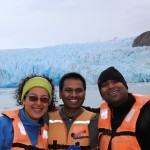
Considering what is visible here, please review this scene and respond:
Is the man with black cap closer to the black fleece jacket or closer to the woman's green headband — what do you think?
the black fleece jacket

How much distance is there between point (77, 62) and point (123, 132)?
1174 cm

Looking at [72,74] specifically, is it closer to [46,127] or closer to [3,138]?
[46,127]

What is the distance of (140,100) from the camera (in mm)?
2445

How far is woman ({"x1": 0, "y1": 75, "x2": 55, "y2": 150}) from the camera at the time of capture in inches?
85.7

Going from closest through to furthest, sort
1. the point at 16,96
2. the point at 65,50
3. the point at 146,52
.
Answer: the point at 16,96 → the point at 146,52 → the point at 65,50

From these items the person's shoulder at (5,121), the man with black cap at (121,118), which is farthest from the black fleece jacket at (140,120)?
the person's shoulder at (5,121)

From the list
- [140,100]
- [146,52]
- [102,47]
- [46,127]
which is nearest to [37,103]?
[46,127]

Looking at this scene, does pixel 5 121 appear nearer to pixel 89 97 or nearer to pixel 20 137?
pixel 20 137

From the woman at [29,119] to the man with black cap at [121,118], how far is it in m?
0.48

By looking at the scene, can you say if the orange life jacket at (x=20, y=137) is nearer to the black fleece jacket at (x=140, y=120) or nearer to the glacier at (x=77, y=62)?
the black fleece jacket at (x=140, y=120)

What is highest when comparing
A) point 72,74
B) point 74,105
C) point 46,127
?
point 72,74

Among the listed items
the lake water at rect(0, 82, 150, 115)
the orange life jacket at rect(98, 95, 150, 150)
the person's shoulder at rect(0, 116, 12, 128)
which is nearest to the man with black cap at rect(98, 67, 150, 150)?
the orange life jacket at rect(98, 95, 150, 150)

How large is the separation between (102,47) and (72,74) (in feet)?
45.0

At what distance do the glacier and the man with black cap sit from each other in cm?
1006
